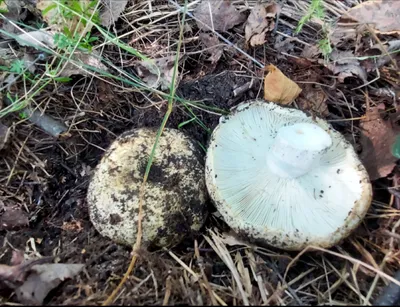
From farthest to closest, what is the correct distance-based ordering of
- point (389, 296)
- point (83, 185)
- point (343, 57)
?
point (343, 57) < point (83, 185) < point (389, 296)

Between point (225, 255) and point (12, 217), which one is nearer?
point (225, 255)

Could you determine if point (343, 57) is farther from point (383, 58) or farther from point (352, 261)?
point (352, 261)

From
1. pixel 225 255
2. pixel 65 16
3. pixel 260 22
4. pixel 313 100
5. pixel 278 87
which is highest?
pixel 65 16

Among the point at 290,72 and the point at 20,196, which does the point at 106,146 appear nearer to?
the point at 20,196

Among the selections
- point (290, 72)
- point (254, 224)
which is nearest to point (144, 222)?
point (254, 224)

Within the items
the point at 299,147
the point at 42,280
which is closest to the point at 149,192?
the point at 42,280

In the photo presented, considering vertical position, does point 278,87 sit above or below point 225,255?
above

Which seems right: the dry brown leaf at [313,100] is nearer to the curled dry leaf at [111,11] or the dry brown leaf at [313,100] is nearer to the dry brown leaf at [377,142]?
the dry brown leaf at [377,142]

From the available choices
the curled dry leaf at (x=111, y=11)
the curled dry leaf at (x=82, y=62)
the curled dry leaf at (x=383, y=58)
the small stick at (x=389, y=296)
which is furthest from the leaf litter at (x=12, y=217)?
the curled dry leaf at (x=383, y=58)

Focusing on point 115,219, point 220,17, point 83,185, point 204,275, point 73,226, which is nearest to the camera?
point 204,275
